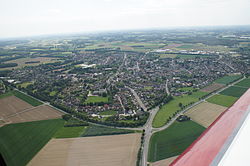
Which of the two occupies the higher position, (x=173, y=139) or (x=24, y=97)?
(x=24, y=97)

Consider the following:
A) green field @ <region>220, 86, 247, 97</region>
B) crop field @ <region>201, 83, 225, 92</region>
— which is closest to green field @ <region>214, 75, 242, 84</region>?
crop field @ <region>201, 83, 225, 92</region>

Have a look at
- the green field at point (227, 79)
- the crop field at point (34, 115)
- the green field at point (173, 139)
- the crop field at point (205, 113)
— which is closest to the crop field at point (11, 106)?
the crop field at point (34, 115)

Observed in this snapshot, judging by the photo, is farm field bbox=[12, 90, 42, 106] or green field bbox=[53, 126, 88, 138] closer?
green field bbox=[53, 126, 88, 138]

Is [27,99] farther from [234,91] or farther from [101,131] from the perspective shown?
[234,91]

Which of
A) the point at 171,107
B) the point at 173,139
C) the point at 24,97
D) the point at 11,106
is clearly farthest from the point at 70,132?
the point at 24,97

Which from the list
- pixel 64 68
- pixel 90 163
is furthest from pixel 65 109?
pixel 64 68

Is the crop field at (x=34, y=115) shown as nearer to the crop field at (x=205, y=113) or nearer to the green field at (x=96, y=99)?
the green field at (x=96, y=99)

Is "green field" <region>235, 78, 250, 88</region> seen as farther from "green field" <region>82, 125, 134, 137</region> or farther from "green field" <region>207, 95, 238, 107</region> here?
"green field" <region>82, 125, 134, 137</region>
